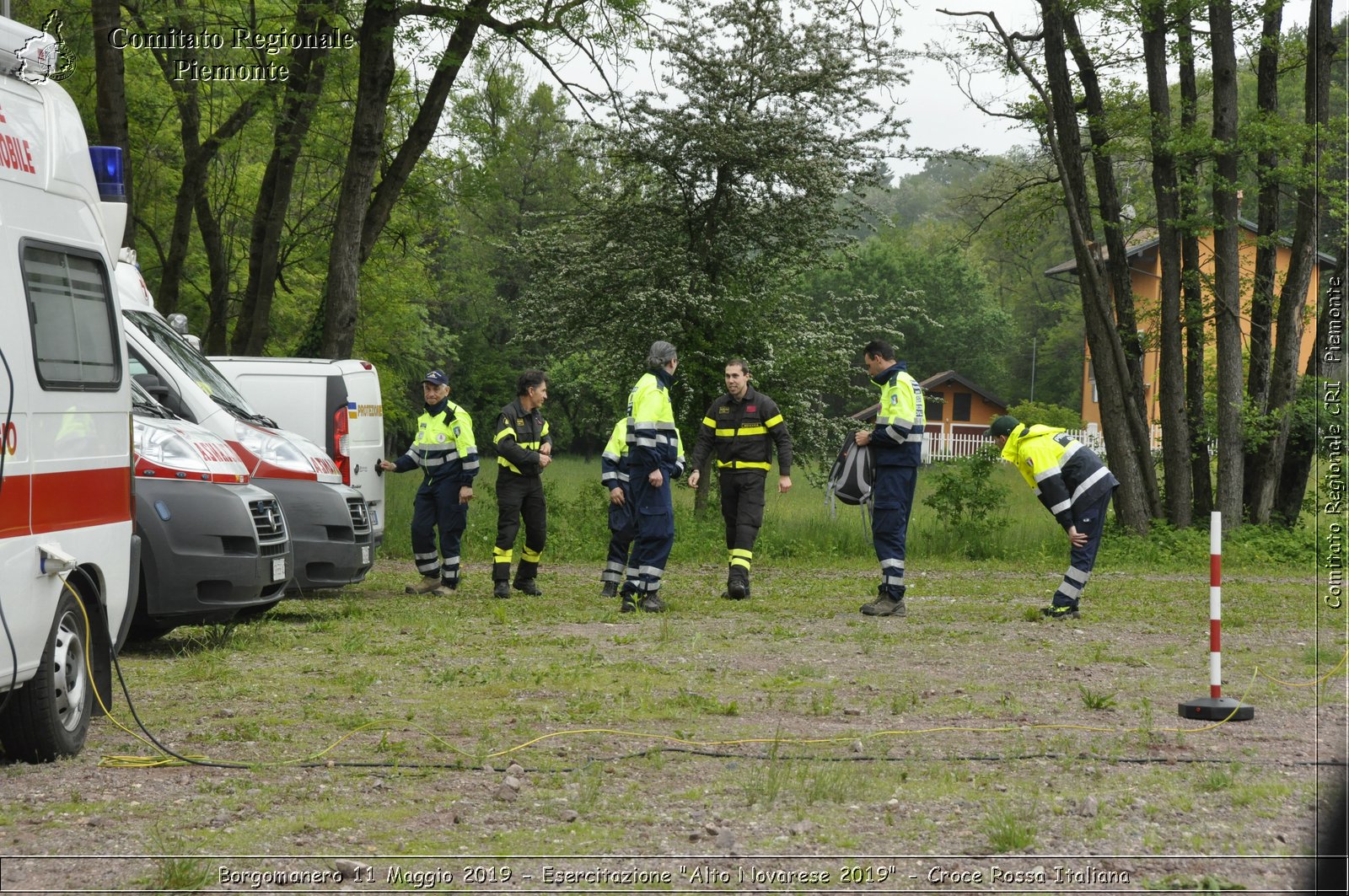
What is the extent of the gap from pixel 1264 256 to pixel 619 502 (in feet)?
44.3

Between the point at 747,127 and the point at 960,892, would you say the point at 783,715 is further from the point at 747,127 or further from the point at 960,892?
the point at 747,127

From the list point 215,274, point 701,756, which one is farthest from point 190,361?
point 215,274

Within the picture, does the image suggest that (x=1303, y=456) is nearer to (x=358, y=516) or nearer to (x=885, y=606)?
(x=885, y=606)

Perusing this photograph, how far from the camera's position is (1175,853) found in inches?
200

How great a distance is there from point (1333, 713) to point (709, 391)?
A: 16.8 metres

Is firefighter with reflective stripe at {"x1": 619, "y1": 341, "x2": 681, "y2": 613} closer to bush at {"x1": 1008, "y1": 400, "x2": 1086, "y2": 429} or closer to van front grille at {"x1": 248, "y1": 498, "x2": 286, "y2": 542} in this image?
van front grille at {"x1": 248, "y1": 498, "x2": 286, "y2": 542}

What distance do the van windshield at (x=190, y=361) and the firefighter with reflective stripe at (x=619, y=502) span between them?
3.01 m

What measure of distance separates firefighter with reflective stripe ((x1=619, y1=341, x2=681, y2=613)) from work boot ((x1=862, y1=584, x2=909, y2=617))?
1740mm

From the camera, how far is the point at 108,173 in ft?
25.4

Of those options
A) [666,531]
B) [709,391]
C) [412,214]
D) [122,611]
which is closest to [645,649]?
[666,531]

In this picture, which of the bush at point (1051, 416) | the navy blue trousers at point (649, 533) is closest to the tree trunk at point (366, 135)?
the navy blue trousers at point (649, 533)

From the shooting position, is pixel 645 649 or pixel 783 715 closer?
pixel 783 715

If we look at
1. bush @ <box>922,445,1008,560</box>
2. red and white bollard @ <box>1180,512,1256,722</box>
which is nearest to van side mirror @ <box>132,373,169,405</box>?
red and white bollard @ <box>1180,512,1256,722</box>

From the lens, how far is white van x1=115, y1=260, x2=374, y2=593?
11312 mm
